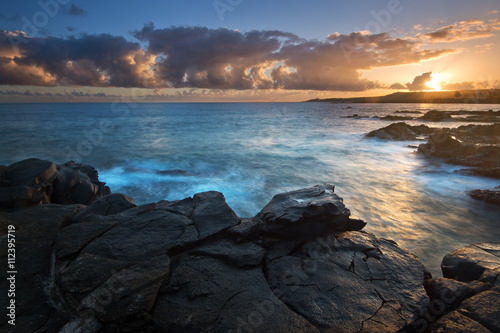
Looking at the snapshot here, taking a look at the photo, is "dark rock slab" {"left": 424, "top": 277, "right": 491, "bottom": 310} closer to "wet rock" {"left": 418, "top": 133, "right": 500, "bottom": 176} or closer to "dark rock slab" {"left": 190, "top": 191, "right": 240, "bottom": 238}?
"dark rock slab" {"left": 190, "top": 191, "right": 240, "bottom": 238}

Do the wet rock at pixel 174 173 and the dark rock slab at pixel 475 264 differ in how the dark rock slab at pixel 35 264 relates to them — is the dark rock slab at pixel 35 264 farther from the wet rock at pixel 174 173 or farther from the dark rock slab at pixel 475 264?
the wet rock at pixel 174 173

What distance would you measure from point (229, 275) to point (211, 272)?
12.0 inches

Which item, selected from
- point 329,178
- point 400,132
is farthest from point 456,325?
point 400,132

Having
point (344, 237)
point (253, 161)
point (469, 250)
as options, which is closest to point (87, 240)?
point (344, 237)

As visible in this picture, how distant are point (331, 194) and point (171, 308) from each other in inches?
163

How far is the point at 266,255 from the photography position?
14.8 feet

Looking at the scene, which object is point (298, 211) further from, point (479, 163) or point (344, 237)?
point (479, 163)

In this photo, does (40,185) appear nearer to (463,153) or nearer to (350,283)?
(350,283)

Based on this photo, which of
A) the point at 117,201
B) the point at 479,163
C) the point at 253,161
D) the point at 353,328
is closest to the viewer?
the point at 353,328

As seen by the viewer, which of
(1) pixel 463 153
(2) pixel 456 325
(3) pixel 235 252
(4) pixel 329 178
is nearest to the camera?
(2) pixel 456 325

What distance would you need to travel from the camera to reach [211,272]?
4.00m

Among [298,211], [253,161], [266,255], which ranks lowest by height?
[253,161]

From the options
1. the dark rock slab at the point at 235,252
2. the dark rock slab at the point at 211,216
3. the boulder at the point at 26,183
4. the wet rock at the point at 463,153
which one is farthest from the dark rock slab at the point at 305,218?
the wet rock at the point at 463,153

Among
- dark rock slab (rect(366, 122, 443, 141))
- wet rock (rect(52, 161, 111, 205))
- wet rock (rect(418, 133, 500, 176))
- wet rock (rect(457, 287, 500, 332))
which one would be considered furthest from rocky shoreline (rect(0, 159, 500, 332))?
dark rock slab (rect(366, 122, 443, 141))
